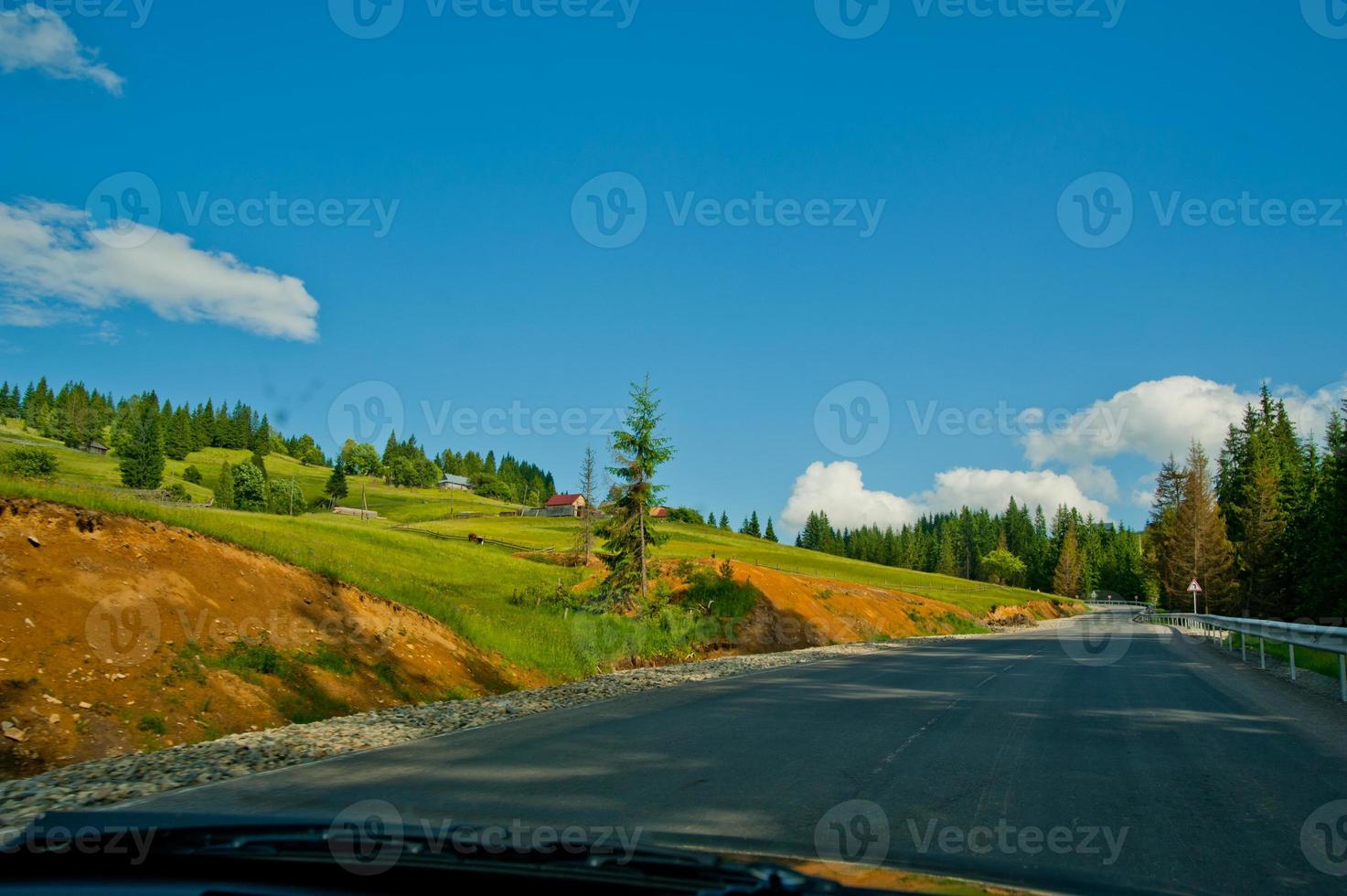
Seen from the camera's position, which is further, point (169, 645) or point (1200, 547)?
point (1200, 547)

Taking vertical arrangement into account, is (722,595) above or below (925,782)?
below

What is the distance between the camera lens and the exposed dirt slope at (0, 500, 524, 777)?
10391 millimetres

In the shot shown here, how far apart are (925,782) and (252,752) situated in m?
7.40

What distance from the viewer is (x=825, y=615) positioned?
41781mm

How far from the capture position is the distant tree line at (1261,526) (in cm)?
5006

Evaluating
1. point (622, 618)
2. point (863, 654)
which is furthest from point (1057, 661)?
point (622, 618)

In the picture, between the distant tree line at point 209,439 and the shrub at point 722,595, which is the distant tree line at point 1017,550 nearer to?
the distant tree line at point 209,439

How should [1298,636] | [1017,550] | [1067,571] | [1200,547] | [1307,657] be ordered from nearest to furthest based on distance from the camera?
[1298,636]
[1307,657]
[1200,547]
[1067,571]
[1017,550]

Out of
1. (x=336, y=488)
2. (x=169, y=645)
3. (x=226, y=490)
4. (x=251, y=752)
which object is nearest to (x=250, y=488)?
(x=226, y=490)

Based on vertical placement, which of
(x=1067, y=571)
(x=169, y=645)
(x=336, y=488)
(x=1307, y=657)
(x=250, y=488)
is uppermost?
(x=336, y=488)

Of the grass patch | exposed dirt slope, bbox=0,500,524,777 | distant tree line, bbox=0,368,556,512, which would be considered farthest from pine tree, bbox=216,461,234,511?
the grass patch

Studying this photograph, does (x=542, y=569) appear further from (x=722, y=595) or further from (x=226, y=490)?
(x=226, y=490)

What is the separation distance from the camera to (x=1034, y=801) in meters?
6.36

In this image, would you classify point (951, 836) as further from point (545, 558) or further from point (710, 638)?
point (545, 558)
